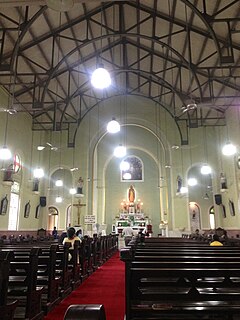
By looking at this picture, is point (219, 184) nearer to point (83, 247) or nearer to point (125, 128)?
point (125, 128)

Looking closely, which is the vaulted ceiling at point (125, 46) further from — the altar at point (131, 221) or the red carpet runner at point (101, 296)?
the altar at point (131, 221)

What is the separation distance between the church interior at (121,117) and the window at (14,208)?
1.8 inches

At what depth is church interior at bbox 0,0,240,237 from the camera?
9.62 meters

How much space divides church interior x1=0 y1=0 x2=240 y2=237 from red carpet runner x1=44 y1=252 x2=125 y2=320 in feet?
15.1

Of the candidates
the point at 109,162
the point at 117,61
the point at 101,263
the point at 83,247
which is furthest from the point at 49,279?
the point at 109,162

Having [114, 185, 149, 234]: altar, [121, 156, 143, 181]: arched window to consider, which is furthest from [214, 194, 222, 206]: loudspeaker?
[121, 156, 143, 181]: arched window

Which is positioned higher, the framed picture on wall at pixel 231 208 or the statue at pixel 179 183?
the statue at pixel 179 183

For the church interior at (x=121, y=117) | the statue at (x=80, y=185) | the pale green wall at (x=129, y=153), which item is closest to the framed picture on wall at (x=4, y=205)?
the church interior at (x=121, y=117)

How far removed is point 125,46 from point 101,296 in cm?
1119

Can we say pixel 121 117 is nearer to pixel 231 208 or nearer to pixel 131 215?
pixel 131 215

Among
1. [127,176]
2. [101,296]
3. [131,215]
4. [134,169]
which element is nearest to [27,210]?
[131,215]

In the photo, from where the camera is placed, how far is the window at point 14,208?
1237 centimetres

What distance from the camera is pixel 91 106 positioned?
54.5 ft

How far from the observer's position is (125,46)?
12.8m
